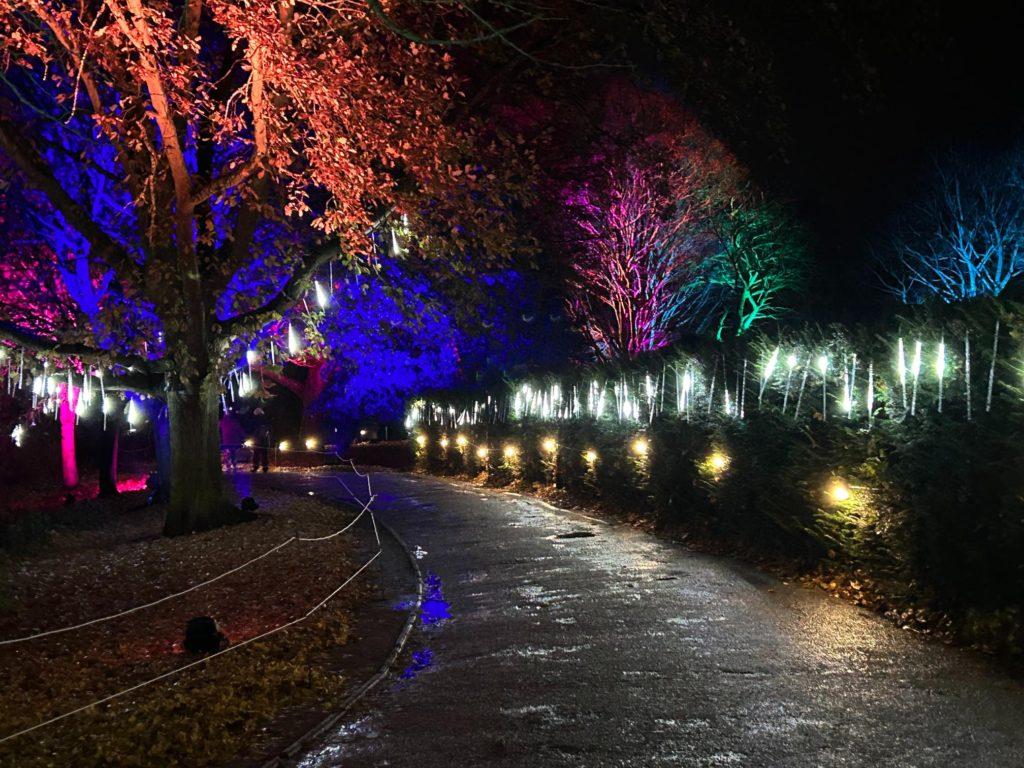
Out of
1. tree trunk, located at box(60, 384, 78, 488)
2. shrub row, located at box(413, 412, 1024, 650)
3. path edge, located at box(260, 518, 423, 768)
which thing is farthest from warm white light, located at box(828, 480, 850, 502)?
tree trunk, located at box(60, 384, 78, 488)

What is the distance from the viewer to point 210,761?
5.03 meters

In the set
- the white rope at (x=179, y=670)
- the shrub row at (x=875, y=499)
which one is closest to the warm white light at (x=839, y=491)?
the shrub row at (x=875, y=499)

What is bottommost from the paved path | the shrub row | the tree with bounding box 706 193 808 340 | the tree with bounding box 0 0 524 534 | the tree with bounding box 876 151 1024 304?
the paved path

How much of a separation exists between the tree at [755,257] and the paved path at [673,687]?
22203 millimetres

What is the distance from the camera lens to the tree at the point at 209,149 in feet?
33.7

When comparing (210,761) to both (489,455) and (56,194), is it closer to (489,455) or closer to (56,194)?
(56,194)

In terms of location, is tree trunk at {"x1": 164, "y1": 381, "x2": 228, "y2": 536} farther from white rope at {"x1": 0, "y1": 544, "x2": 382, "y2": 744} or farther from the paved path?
the paved path

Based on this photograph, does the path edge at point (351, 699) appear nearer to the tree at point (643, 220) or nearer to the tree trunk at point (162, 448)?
the tree trunk at point (162, 448)

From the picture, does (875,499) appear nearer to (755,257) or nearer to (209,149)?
(209,149)

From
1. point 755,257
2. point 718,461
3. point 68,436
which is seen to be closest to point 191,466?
point 718,461

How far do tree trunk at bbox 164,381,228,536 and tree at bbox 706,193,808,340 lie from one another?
20.1 meters

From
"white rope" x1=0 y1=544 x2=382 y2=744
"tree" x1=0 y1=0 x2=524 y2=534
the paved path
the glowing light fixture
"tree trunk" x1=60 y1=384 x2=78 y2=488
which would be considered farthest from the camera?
"tree trunk" x1=60 y1=384 x2=78 y2=488

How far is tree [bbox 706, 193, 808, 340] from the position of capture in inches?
1198

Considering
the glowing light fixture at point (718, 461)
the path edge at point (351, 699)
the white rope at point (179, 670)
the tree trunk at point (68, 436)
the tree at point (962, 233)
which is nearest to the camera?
the path edge at point (351, 699)
